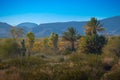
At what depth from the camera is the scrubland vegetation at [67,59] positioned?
53.2ft

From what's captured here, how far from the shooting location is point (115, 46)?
2029 inches

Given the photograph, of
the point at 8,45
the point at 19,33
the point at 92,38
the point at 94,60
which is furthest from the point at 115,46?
the point at 19,33

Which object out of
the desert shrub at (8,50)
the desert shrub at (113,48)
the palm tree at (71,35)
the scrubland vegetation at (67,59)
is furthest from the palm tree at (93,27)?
the desert shrub at (8,50)

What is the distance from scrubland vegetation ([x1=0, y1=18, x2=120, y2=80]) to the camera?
639 inches

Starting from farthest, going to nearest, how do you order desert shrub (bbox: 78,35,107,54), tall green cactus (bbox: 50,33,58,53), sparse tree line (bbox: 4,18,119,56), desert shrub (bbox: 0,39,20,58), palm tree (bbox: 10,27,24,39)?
1. palm tree (bbox: 10,27,24,39)
2. tall green cactus (bbox: 50,33,58,53)
3. sparse tree line (bbox: 4,18,119,56)
4. desert shrub (bbox: 78,35,107,54)
5. desert shrub (bbox: 0,39,20,58)

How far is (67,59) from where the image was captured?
110ft

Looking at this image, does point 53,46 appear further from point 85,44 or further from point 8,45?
point 8,45

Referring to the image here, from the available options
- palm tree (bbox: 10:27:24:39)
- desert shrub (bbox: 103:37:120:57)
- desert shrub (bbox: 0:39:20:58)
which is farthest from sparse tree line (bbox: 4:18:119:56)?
palm tree (bbox: 10:27:24:39)

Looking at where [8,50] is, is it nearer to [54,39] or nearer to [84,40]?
[84,40]

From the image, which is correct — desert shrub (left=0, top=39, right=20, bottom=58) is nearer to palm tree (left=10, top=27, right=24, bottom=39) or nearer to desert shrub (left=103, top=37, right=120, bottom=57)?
desert shrub (left=103, top=37, right=120, bottom=57)

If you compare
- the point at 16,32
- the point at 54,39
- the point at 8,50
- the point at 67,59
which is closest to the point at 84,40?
the point at 54,39

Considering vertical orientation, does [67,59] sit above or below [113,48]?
below

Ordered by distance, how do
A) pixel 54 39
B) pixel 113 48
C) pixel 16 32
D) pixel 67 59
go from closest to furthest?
pixel 67 59 < pixel 113 48 < pixel 54 39 < pixel 16 32

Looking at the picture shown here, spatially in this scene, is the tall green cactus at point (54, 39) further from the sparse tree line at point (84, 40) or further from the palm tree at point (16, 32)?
the palm tree at point (16, 32)
